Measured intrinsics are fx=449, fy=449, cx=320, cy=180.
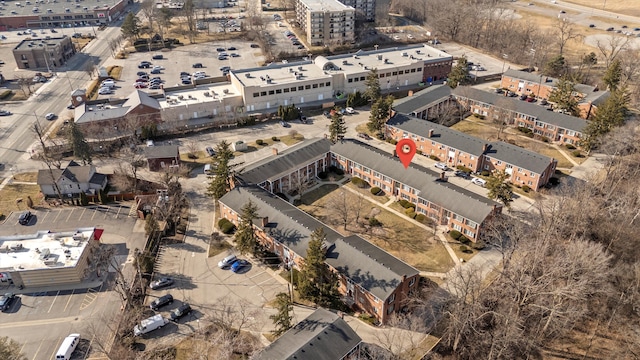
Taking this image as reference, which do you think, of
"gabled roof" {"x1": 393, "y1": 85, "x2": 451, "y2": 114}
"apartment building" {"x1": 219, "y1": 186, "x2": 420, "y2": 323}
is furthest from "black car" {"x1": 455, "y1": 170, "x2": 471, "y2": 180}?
"apartment building" {"x1": 219, "y1": 186, "x2": 420, "y2": 323}

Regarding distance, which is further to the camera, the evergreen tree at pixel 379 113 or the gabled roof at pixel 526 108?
the evergreen tree at pixel 379 113

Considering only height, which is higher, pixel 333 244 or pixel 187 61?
pixel 187 61

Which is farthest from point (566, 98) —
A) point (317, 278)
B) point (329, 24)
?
point (329, 24)

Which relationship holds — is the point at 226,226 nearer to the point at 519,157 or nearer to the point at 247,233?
the point at 247,233

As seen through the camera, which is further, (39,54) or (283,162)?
(39,54)

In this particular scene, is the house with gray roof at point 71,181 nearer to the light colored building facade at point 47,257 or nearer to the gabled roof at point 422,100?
the light colored building facade at point 47,257

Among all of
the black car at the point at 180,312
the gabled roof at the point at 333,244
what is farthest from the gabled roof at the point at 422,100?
the black car at the point at 180,312
